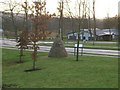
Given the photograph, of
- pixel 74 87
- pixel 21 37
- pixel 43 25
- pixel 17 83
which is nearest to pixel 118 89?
pixel 74 87

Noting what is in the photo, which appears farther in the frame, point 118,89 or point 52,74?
point 52,74

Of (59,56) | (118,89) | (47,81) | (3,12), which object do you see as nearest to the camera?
(118,89)

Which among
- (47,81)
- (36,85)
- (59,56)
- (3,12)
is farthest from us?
(59,56)

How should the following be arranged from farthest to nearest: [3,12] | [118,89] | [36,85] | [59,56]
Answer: [59,56] < [3,12] < [36,85] < [118,89]

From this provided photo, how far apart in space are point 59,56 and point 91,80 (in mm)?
11439

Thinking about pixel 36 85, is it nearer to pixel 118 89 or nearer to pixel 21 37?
pixel 118 89

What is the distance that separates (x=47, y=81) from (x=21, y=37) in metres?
12.0

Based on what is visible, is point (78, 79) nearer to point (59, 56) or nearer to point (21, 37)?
point (59, 56)

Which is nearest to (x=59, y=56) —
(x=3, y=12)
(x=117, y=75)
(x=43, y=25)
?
(x=43, y=25)

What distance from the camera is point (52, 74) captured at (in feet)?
51.5

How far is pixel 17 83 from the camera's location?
1377 cm

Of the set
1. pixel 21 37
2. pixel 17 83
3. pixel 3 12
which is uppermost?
pixel 3 12

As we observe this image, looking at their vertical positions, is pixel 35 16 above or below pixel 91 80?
above

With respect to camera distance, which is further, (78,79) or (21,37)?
(21,37)
